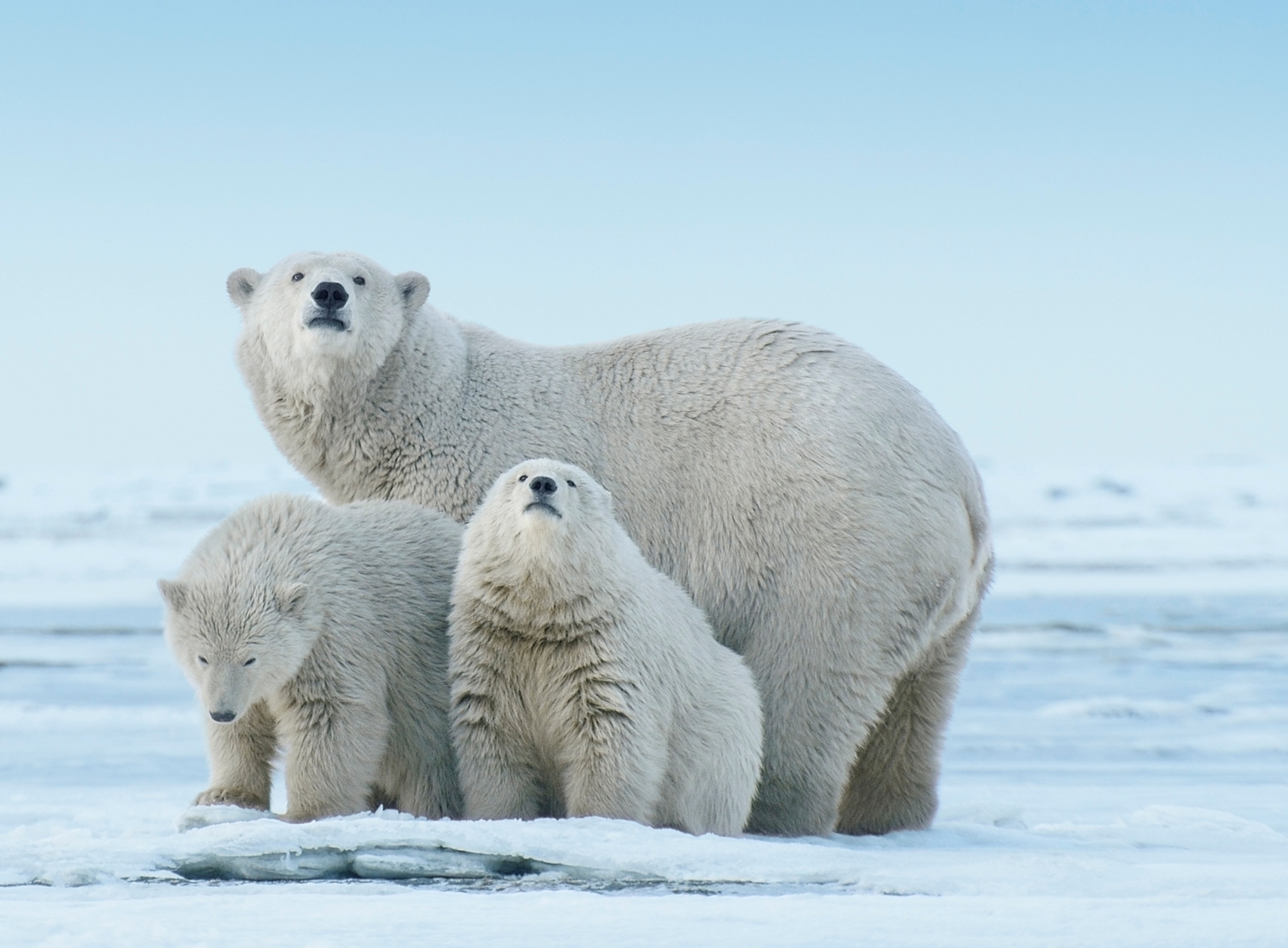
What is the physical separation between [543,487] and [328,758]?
3.65 ft

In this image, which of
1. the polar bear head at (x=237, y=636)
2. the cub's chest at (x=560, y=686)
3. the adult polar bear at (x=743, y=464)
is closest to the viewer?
the polar bear head at (x=237, y=636)

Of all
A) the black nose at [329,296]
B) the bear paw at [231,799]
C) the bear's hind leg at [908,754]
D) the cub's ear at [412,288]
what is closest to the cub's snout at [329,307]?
the black nose at [329,296]

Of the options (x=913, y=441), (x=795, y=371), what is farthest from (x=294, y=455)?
(x=913, y=441)

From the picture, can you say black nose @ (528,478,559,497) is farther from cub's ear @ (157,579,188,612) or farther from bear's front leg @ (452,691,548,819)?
cub's ear @ (157,579,188,612)

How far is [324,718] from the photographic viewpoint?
197 inches

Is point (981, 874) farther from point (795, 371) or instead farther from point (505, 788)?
point (795, 371)

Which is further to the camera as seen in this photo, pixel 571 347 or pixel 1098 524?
pixel 1098 524

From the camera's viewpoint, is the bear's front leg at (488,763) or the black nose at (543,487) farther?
the bear's front leg at (488,763)

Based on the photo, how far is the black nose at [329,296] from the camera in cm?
589

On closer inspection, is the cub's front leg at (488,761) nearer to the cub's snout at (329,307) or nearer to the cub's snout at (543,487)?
the cub's snout at (543,487)

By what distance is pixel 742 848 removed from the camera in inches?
182

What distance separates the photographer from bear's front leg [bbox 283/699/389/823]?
4.94 m

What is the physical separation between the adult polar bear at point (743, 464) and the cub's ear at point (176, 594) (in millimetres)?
1280

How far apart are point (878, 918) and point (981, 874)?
878 millimetres
